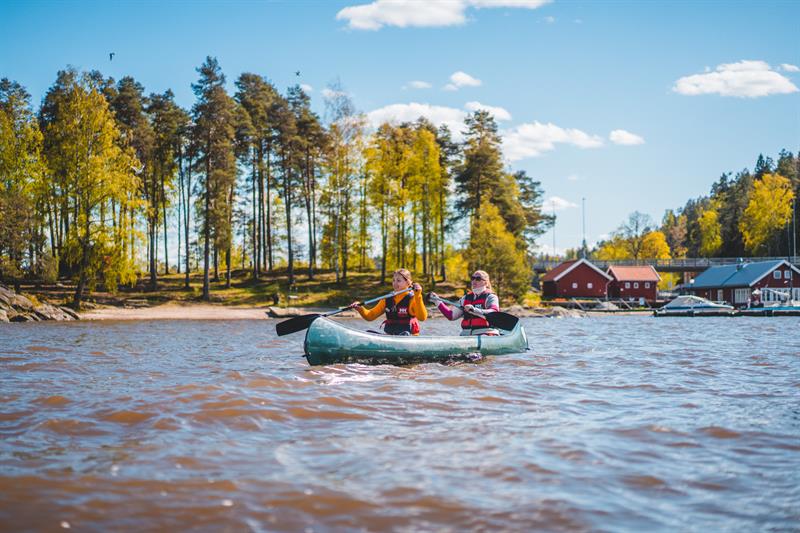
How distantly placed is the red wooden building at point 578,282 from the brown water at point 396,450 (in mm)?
46145

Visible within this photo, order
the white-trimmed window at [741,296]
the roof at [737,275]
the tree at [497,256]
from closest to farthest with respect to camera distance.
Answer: the tree at [497,256] → the roof at [737,275] → the white-trimmed window at [741,296]

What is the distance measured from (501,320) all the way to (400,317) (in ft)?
6.82

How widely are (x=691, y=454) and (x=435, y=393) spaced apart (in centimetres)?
287

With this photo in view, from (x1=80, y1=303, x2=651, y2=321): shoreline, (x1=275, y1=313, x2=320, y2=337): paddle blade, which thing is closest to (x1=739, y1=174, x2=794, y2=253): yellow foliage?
(x1=80, y1=303, x2=651, y2=321): shoreline

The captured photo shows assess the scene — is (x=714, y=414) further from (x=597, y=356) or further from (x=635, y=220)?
(x=635, y=220)

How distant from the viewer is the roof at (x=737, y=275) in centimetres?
4869

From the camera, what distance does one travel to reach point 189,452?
429cm

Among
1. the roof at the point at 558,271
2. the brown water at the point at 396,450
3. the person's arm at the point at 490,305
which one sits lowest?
the brown water at the point at 396,450

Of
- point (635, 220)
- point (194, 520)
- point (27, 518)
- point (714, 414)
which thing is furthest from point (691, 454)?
point (635, 220)

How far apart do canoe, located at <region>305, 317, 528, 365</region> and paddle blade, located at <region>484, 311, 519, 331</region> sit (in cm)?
183

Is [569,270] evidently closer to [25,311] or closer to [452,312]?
[25,311]

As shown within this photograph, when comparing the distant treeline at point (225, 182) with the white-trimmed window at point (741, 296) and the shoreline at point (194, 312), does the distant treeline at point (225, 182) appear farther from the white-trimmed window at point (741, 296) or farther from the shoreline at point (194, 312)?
the white-trimmed window at point (741, 296)

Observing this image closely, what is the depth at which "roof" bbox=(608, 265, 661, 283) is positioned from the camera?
5631 centimetres

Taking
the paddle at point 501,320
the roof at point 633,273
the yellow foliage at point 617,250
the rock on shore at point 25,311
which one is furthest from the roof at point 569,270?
the paddle at point 501,320
